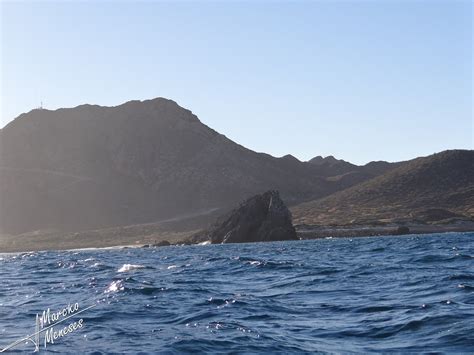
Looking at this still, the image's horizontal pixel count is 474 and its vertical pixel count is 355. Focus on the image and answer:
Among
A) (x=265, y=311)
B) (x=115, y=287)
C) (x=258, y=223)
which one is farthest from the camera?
(x=258, y=223)

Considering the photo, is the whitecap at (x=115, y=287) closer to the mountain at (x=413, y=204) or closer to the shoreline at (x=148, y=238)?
the shoreline at (x=148, y=238)

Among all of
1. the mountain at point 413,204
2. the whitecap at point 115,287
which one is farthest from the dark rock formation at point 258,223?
the whitecap at point 115,287

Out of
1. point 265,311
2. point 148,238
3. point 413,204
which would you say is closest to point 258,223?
point 148,238

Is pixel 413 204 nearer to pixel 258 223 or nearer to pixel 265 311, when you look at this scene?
pixel 258 223

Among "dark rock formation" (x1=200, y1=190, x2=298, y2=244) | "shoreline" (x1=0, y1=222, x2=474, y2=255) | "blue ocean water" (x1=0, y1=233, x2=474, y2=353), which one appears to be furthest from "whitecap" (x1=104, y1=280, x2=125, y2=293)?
"shoreline" (x1=0, y1=222, x2=474, y2=255)

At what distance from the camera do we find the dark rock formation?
12538 cm

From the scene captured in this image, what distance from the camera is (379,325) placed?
2036 cm

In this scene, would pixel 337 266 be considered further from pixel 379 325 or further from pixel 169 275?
pixel 379 325

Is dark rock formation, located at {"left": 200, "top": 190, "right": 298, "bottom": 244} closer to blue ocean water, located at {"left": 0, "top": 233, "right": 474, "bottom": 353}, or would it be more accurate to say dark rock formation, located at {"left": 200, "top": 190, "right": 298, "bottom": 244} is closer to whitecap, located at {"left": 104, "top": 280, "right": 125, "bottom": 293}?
blue ocean water, located at {"left": 0, "top": 233, "right": 474, "bottom": 353}

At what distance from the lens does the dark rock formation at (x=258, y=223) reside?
125375mm

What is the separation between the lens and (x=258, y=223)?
12862 cm

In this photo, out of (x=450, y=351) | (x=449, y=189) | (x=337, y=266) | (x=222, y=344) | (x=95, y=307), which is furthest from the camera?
(x=449, y=189)

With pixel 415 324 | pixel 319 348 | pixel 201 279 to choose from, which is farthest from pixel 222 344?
pixel 201 279

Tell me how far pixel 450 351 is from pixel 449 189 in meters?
183
